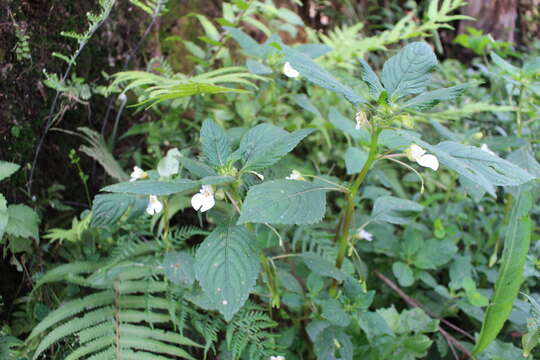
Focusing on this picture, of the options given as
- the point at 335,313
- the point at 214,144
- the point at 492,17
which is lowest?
the point at 335,313

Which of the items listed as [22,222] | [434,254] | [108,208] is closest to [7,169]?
[22,222]

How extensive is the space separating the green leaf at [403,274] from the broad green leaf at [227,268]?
92 centimetres

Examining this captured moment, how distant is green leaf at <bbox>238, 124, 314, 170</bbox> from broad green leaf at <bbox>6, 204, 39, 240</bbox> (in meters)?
0.87

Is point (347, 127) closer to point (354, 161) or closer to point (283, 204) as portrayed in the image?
point (354, 161)

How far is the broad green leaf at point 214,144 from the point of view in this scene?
3.74 feet

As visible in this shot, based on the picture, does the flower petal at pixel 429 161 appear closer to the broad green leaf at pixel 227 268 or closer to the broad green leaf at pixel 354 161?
the broad green leaf at pixel 354 161

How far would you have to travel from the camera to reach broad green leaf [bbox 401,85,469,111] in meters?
1.06

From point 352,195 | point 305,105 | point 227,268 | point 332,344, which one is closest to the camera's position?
point 227,268

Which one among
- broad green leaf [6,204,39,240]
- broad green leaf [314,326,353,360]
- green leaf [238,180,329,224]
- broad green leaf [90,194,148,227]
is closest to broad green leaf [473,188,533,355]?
broad green leaf [314,326,353,360]

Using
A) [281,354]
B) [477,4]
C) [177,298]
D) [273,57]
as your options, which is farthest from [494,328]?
[477,4]

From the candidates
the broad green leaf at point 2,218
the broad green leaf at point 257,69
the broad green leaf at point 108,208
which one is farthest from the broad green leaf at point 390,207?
the broad green leaf at point 2,218

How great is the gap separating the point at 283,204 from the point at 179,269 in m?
0.51

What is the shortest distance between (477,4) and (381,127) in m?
3.43

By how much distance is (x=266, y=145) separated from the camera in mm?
1151
